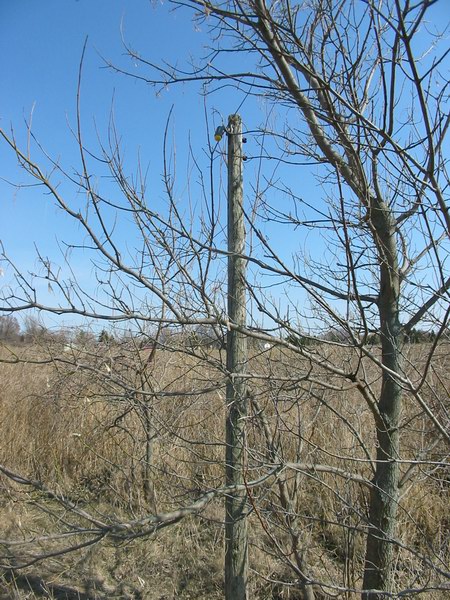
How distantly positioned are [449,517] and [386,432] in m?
2.32

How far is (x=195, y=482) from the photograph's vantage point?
102 inches

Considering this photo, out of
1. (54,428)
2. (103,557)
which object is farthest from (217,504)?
(54,428)

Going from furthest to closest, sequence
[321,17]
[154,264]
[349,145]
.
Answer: [154,264]
[321,17]
[349,145]

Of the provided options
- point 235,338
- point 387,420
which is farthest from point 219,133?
point 387,420

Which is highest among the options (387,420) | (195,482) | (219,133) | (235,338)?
(219,133)

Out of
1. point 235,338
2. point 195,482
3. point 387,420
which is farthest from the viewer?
point 235,338

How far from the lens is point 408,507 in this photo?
3.95 meters

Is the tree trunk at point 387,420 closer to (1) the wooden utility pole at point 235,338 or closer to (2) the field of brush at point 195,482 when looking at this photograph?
(2) the field of brush at point 195,482

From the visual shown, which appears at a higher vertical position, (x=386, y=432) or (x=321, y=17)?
(x=321, y=17)

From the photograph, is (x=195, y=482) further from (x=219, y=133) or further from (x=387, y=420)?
(x=219, y=133)

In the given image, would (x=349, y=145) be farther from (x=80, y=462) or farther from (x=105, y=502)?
(x=80, y=462)

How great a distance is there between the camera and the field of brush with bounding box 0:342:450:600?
2723 millimetres

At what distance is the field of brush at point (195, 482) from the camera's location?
2.72 meters

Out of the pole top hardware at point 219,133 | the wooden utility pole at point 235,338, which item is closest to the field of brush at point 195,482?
the wooden utility pole at point 235,338
